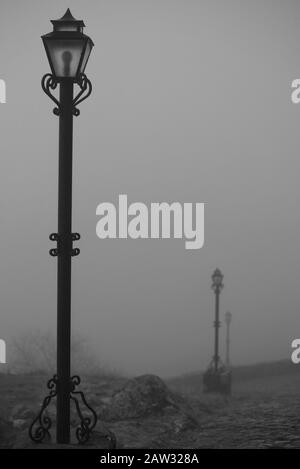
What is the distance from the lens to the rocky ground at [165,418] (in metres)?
10.0

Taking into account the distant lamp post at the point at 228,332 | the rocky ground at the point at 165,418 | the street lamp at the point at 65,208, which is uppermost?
the street lamp at the point at 65,208

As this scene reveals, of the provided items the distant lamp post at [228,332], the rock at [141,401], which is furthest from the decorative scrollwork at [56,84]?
the distant lamp post at [228,332]

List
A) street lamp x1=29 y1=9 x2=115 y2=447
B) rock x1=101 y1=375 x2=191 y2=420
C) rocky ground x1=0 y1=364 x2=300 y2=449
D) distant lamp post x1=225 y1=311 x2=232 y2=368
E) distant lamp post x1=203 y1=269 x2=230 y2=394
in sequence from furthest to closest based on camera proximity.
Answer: distant lamp post x1=225 y1=311 x2=232 y2=368 < distant lamp post x1=203 y1=269 x2=230 y2=394 < rock x1=101 y1=375 x2=191 y2=420 < rocky ground x1=0 y1=364 x2=300 y2=449 < street lamp x1=29 y1=9 x2=115 y2=447

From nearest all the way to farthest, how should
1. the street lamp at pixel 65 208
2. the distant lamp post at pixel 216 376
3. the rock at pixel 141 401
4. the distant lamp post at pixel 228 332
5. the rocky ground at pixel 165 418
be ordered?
the street lamp at pixel 65 208
the rocky ground at pixel 165 418
the rock at pixel 141 401
the distant lamp post at pixel 216 376
the distant lamp post at pixel 228 332

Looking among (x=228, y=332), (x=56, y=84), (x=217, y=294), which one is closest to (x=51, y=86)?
(x=56, y=84)

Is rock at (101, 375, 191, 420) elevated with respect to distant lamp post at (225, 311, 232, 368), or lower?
elevated

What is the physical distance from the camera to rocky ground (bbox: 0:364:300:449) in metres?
10.0

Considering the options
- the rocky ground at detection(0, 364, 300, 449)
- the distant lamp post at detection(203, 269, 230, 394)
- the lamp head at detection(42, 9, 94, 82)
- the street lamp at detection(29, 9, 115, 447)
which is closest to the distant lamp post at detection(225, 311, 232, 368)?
the distant lamp post at detection(203, 269, 230, 394)

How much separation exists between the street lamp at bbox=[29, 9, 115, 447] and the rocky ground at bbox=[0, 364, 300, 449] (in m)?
1.18

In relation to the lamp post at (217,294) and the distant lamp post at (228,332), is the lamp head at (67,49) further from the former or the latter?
the distant lamp post at (228,332)

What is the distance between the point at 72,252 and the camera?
676 centimetres

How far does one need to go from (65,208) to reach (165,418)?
6731 millimetres

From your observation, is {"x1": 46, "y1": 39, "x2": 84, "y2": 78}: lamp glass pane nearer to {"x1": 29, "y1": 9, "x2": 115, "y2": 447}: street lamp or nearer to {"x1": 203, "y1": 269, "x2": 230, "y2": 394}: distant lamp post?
{"x1": 29, "y1": 9, "x2": 115, "y2": 447}: street lamp
